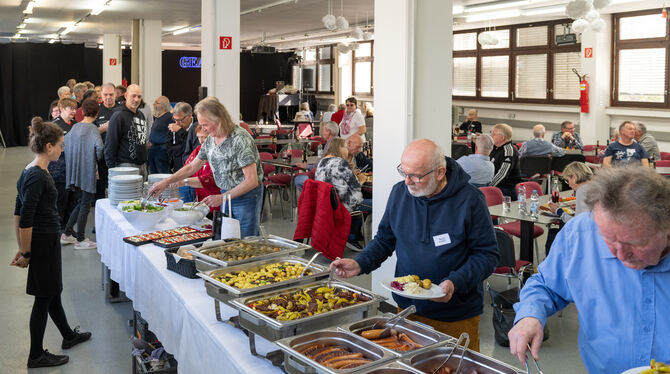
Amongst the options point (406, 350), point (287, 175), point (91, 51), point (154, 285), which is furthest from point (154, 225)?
point (91, 51)

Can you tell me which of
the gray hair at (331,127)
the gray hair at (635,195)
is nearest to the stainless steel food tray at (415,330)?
the gray hair at (635,195)

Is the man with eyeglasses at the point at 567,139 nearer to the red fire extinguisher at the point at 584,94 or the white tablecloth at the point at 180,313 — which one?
the red fire extinguisher at the point at 584,94

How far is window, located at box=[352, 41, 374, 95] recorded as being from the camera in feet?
65.2

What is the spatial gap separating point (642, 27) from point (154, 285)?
1084 cm

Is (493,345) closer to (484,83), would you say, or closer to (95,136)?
(95,136)

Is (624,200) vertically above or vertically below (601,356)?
above

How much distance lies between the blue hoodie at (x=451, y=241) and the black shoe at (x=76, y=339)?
245cm

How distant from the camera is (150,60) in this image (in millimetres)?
14266

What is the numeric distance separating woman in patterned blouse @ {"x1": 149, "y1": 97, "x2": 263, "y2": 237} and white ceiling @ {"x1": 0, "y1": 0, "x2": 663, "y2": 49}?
7.56 meters

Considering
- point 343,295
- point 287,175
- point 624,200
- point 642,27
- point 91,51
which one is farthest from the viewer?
point 91,51

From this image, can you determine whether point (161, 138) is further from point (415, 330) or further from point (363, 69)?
point (363, 69)

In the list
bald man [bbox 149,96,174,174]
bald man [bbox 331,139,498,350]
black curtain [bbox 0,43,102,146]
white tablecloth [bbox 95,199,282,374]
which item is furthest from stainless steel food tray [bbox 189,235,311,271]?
black curtain [bbox 0,43,102,146]

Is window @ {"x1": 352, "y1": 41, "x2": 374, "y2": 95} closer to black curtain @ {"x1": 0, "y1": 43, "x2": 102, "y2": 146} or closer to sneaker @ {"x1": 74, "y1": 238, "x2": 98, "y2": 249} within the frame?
black curtain @ {"x1": 0, "y1": 43, "x2": 102, "y2": 146}

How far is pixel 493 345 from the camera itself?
4.10 meters
